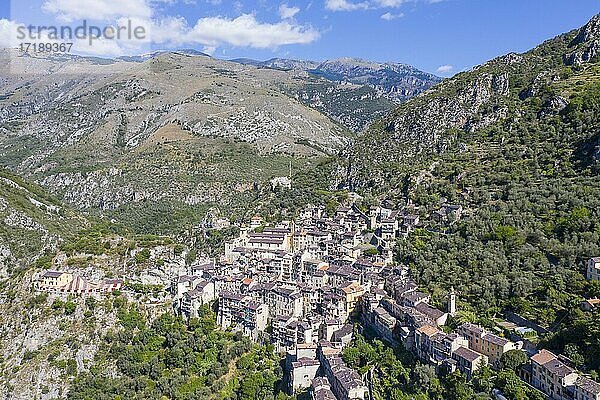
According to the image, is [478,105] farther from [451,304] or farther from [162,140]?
[162,140]

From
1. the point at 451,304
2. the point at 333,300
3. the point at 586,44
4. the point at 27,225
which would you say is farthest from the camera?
the point at 586,44

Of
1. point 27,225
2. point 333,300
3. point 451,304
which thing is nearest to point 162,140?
point 27,225

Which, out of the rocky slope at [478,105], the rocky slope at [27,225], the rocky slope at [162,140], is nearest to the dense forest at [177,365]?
the rocky slope at [27,225]

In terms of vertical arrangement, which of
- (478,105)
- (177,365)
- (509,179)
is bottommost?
(177,365)

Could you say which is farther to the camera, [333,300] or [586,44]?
[586,44]

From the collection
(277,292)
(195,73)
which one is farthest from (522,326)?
(195,73)

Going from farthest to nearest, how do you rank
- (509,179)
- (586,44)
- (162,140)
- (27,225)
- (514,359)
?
1. (162,140)
2. (586,44)
3. (27,225)
4. (509,179)
5. (514,359)

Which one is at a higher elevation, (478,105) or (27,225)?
(478,105)

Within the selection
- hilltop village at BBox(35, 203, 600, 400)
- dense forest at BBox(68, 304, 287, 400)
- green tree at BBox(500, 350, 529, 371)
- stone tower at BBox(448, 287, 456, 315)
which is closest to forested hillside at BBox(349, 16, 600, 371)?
stone tower at BBox(448, 287, 456, 315)

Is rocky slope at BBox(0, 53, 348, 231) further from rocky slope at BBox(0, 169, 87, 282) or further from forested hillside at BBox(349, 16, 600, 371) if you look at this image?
forested hillside at BBox(349, 16, 600, 371)

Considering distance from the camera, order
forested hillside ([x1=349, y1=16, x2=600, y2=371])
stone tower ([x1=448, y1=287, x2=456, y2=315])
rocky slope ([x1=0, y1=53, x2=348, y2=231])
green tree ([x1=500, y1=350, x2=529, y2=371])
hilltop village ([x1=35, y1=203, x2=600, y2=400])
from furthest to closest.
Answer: rocky slope ([x1=0, y1=53, x2=348, y2=231]), stone tower ([x1=448, y1=287, x2=456, y2=315]), forested hillside ([x1=349, y1=16, x2=600, y2=371]), hilltop village ([x1=35, y1=203, x2=600, y2=400]), green tree ([x1=500, y1=350, x2=529, y2=371])
